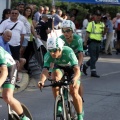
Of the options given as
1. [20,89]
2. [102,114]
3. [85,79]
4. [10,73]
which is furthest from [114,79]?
[10,73]

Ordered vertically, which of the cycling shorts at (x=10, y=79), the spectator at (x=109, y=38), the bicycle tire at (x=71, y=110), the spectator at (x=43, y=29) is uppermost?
the cycling shorts at (x=10, y=79)

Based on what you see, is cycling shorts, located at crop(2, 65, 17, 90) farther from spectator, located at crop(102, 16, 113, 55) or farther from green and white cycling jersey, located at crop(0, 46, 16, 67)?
spectator, located at crop(102, 16, 113, 55)

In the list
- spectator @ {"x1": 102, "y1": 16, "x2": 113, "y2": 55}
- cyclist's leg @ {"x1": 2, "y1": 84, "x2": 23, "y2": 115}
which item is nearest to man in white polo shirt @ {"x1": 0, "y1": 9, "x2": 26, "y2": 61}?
cyclist's leg @ {"x1": 2, "y1": 84, "x2": 23, "y2": 115}

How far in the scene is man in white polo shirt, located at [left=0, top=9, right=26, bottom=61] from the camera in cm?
1265

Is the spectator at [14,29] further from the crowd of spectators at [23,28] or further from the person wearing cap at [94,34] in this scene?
the person wearing cap at [94,34]

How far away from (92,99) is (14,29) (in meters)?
2.88

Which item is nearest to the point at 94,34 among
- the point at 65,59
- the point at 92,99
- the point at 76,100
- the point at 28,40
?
the point at 28,40

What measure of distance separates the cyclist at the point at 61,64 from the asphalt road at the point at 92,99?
4.44 feet

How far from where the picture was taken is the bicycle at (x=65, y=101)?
23.9 feet

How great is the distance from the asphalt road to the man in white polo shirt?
1039 mm

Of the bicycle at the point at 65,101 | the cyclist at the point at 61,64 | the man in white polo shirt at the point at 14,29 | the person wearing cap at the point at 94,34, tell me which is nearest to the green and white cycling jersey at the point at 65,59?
the cyclist at the point at 61,64

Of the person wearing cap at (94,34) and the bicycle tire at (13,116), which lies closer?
the bicycle tire at (13,116)

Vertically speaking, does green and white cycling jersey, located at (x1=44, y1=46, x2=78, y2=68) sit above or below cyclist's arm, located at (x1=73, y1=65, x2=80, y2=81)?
above

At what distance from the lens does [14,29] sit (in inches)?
504
